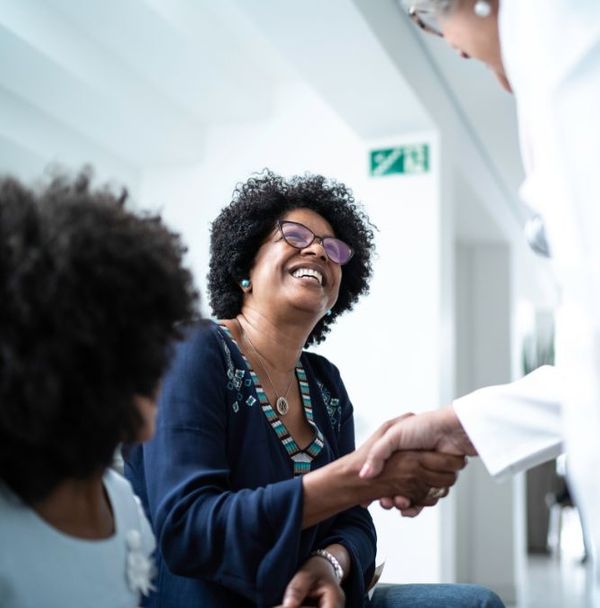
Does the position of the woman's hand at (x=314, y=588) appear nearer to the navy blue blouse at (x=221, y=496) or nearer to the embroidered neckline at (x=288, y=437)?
the navy blue blouse at (x=221, y=496)

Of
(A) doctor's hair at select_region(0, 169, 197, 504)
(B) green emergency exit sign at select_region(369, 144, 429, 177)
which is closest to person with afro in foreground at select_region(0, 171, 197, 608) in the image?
(A) doctor's hair at select_region(0, 169, 197, 504)

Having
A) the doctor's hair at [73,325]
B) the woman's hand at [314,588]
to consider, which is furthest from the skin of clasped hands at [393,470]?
the doctor's hair at [73,325]

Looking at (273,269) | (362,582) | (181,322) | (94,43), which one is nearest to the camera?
(181,322)

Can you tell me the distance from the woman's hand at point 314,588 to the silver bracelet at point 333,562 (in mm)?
24

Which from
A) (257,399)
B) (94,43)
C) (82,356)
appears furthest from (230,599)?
(94,43)

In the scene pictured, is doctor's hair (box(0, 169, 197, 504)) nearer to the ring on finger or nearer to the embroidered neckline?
the embroidered neckline

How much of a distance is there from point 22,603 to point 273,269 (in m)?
1.21

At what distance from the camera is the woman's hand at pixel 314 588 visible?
150 cm

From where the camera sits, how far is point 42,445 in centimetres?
105

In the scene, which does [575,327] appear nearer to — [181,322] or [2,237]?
[181,322]

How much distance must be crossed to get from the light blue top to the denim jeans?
2.51ft

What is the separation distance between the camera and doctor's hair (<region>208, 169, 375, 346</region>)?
221 centimetres

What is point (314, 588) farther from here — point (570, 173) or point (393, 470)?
point (570, 173)

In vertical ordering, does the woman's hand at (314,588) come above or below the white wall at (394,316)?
below
